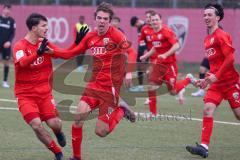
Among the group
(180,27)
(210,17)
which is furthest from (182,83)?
(180,27)

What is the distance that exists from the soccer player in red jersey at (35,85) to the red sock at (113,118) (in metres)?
0.79

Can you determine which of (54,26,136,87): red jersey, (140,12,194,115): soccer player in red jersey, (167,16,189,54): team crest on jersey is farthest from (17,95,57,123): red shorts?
(167,16,189,54): team crest on jersey

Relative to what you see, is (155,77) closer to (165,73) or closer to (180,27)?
(165,73)

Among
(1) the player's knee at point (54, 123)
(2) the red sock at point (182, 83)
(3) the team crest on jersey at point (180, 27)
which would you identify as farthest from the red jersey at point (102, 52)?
(3) the team crest on jersey at point (180, 27)

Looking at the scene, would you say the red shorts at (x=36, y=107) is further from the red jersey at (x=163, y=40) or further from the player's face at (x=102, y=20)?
the red jersey at (x=163, y=40)

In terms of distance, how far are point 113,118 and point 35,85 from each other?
143 cm

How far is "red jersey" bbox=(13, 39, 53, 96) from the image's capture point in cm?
1001

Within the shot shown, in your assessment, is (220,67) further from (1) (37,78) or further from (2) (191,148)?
(1) (37,78)

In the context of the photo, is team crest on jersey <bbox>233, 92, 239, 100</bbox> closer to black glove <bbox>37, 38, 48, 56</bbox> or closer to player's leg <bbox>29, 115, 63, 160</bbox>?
player's leg <bbox>29, 115, 63, 160</bbox>

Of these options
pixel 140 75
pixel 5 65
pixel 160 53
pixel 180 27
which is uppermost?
pixel 160 53

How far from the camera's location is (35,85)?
10.1m

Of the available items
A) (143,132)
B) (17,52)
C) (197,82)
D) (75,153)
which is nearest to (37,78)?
(17,52)

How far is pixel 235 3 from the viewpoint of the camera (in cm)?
2544

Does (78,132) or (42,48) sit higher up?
(42,48)
